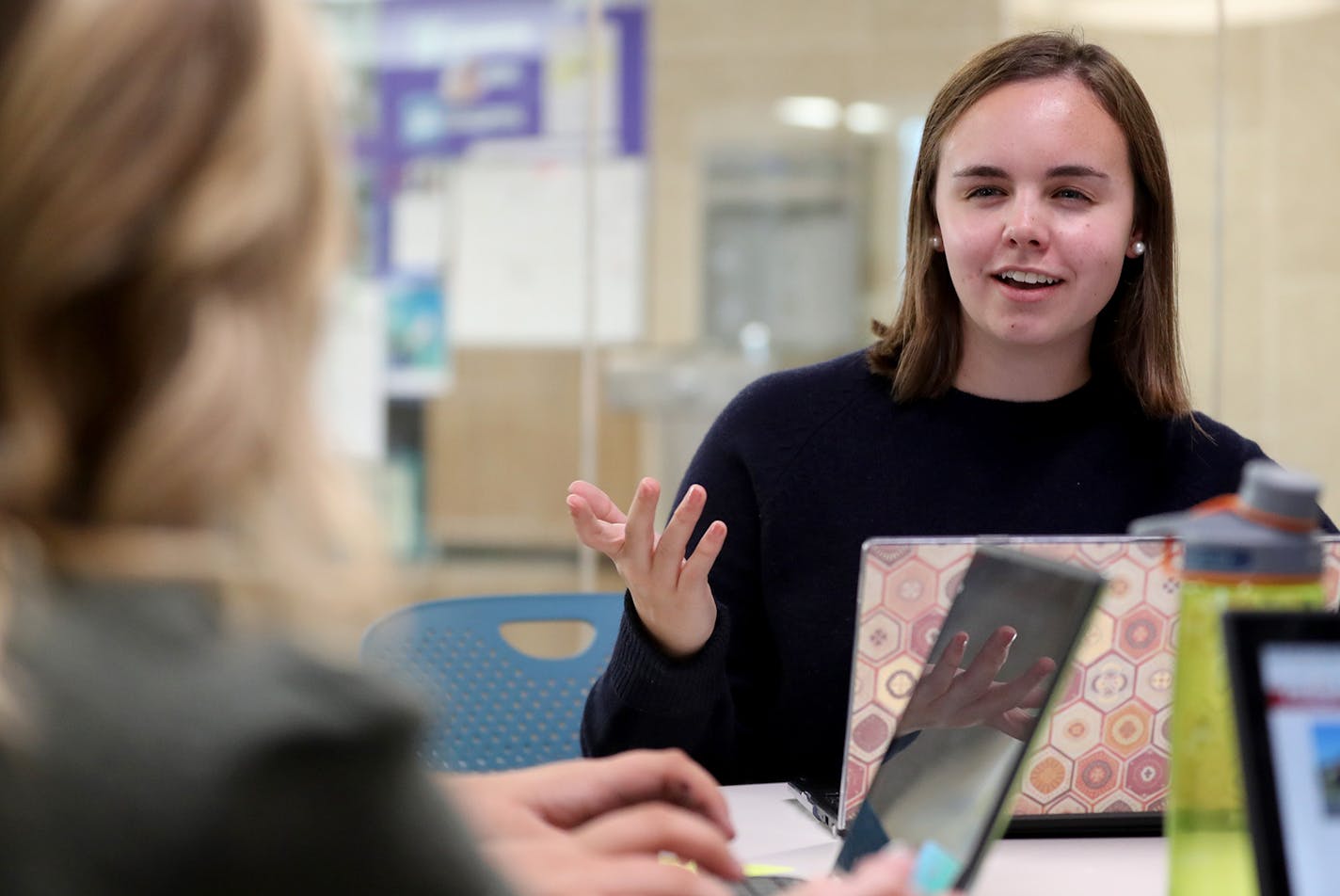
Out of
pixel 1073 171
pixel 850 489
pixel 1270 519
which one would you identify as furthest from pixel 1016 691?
pixel 1073 171

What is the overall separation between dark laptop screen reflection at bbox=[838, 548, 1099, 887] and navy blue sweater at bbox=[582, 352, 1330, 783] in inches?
22.3

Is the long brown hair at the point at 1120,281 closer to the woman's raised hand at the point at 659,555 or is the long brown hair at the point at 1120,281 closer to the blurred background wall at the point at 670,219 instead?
the woman's raised hand at the point at 659,555

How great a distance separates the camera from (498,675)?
187 cm

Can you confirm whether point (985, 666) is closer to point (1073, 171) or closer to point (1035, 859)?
point (1035, 859)

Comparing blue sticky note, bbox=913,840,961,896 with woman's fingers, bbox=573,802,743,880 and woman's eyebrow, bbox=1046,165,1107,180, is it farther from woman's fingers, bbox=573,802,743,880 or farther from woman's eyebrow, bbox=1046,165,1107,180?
woman's eyebrow, bbox=1046,165,1107,180

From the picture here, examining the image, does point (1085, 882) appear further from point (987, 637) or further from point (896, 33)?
point (896, 33)

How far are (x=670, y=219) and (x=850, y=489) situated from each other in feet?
6.13

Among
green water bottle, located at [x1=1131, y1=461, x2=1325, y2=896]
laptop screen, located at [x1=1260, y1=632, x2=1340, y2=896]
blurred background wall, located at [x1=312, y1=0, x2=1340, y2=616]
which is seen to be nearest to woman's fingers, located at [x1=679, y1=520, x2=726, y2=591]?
green water bottle, located at [x1=1131, y1=461, x2=1325, y2=896]

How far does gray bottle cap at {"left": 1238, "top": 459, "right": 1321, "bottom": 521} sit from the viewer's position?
84 centimetres

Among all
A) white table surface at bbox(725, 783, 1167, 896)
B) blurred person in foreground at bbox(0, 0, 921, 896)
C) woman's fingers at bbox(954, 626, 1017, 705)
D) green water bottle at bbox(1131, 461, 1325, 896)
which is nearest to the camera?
blurred person in foreground at bbox(0, 0, 921, 896)

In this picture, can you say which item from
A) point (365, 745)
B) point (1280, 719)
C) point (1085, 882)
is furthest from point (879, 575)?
point (365, 745)

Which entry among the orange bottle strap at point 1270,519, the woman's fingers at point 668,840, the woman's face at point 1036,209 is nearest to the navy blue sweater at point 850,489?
the woman's face at point 1036,209

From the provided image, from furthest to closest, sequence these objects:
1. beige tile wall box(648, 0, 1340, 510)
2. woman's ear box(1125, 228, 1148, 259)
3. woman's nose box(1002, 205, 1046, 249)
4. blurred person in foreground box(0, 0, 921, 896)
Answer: beige tile wall box(648, 0, 1340, 510), woman's ear box(1125, 228, 1148, 259), woman's nose box(1002, 205, 1046, 249), blurred person in foreground box(0, 0, 921, 896)

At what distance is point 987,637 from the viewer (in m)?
1.01
